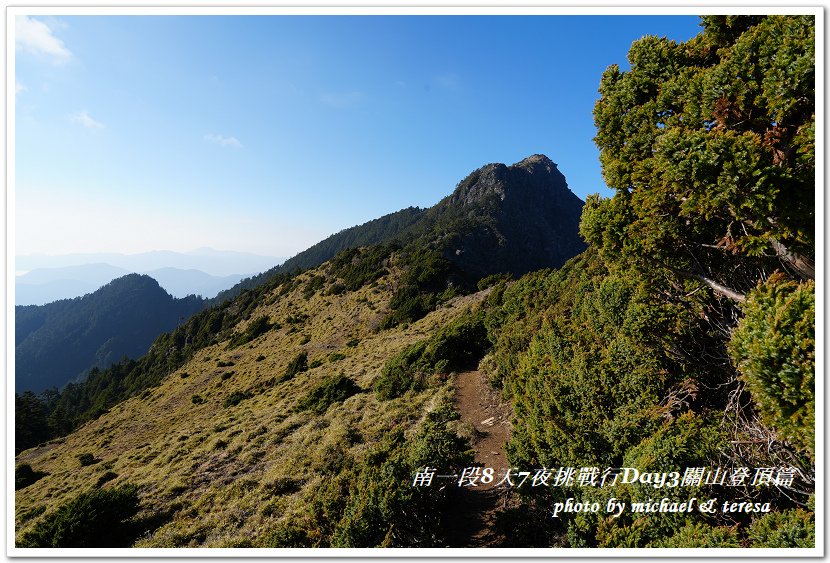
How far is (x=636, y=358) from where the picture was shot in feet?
23.9

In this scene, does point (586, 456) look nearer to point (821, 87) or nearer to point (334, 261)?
point (821, 87)

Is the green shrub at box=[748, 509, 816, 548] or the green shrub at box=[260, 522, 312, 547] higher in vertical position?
the green shrub at box=[748, 509, 816, 548]

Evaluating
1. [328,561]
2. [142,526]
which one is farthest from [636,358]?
[142,526]

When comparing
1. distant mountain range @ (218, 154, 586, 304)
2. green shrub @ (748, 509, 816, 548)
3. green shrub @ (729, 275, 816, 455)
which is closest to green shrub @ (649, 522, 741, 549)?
green shrub @ (748, 509, 816, 548)

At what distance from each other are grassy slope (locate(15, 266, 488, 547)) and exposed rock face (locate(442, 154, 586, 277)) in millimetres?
63755

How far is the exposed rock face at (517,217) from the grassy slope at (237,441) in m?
63.8

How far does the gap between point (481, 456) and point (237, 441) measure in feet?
41.0

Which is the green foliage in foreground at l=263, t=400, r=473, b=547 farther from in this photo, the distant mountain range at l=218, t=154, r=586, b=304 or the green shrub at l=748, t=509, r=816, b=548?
the distant mountain range at l=218, t=154, r=586, b=304

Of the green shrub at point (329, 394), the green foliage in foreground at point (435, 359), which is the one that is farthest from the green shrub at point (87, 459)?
the green foliage in foreground at point (435, 359)

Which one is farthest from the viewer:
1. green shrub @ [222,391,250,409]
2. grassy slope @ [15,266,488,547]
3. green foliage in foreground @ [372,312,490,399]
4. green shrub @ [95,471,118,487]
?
green shrub @ [222,391,250,409]

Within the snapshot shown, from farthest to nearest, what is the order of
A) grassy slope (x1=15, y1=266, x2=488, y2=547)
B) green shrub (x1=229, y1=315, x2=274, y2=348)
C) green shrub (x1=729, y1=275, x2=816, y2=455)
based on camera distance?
green shrub (x1=229, y1=315, x2=274, y2=348)
grassy slope (x1=15, y1=266, x2=488, y2=547)
green shrub (x1=729, y1=275, x2=816, y2=455)

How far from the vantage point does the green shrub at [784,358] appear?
3.64 metres

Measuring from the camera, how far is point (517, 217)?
474 ft

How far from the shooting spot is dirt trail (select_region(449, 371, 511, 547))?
22.6ft
